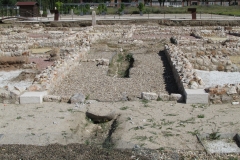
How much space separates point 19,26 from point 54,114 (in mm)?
25243

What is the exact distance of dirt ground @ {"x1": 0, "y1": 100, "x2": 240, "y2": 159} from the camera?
564 centimetres

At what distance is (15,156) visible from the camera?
4945mm

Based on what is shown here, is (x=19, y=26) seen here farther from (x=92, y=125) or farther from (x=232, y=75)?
(x=92, y=125)

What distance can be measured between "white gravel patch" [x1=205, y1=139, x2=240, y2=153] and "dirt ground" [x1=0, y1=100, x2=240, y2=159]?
6.3 inches

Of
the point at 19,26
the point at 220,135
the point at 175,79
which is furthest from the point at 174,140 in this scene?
the point at 19,26

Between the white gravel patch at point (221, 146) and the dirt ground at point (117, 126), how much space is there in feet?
0.53

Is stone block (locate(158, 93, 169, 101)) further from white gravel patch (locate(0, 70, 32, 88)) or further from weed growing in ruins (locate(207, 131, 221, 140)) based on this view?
white gravel patch (locate(0, 70, 32, 88))

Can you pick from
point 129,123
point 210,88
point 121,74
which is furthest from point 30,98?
point 121,74

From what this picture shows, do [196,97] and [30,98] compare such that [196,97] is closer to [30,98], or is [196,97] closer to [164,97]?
[164,97]

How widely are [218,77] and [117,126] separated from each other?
17.7ft

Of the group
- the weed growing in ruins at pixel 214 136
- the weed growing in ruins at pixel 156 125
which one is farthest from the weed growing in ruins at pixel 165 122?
the weed growing in ruins at pixel 214 136

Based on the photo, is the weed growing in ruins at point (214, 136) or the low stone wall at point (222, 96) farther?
the low stone wall at point (222, 96)

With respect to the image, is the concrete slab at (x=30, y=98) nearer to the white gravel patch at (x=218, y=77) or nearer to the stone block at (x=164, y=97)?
the stone block at (x=164, y=97)

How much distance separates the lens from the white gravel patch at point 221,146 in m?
5.45
